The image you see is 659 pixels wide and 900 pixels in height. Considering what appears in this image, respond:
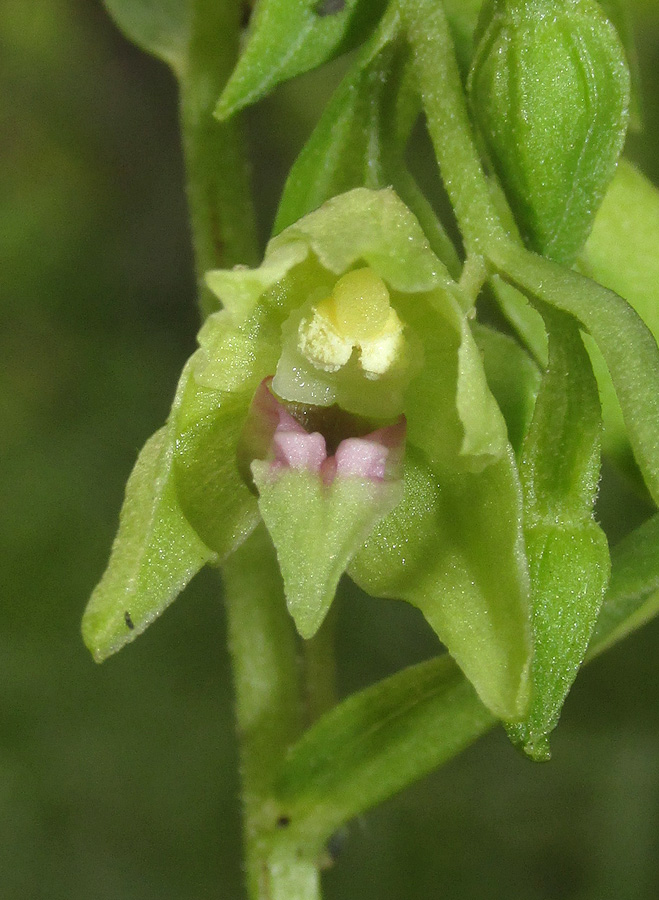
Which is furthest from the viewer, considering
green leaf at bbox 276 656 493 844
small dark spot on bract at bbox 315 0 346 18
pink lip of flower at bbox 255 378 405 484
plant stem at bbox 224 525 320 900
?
plant stem at bbox 224 525 320 900

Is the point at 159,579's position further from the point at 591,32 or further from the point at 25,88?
the point at 25,88

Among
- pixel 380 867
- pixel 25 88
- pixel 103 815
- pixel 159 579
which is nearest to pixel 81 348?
pixel 25 88

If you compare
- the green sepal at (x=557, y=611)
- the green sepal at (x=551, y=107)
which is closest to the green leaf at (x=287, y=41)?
the green sepal at (x=551, y=107)

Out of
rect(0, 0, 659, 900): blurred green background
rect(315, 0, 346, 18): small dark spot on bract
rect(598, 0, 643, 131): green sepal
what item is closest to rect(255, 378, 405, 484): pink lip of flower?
rect(315, 0, 346, 18): small dark spot on bract

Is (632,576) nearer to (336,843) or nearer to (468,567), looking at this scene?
(468,567)

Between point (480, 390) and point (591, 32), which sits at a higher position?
point (591, 32)

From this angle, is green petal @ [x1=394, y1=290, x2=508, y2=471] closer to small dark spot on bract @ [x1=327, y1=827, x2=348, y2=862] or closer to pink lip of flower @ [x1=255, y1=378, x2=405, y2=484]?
pink lip of flower @ [x1=255, y1=378, x2=405, y2=484]
